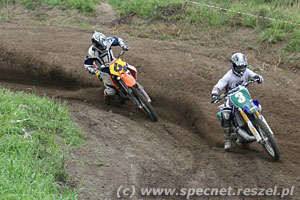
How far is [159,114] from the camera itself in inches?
377

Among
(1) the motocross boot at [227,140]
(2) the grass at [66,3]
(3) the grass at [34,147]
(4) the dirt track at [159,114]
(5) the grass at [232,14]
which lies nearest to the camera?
(3) the grass at [34,147]

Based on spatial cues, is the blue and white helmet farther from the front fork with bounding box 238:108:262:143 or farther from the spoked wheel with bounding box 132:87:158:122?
the spoked wheel with bounding box 132:87:158:122

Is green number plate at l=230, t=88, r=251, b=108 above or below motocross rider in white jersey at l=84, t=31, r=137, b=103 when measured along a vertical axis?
above

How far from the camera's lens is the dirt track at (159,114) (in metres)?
6.45

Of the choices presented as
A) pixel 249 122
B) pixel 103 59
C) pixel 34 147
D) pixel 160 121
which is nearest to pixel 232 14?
pixel 103 59

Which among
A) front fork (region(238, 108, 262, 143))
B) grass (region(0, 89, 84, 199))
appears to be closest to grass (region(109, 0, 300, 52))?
front fork (region(238, 108, 262, 143))

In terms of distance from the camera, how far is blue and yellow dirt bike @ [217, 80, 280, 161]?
6.90 meters

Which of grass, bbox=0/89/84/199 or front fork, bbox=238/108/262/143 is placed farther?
front fork, bbox=238/108/262/143

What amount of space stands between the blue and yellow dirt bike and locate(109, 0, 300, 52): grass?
18.3 ft

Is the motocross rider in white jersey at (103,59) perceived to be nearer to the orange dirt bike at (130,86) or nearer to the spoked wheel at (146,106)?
the orange dirt bike at (130,86)

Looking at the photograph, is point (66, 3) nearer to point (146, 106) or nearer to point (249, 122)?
point (146, 106)

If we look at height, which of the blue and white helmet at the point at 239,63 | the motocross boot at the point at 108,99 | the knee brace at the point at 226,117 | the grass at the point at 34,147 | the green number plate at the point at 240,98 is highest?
the blue and white helmet at the point at 239,63

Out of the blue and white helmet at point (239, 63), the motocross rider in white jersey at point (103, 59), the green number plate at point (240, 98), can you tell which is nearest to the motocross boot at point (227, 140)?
the green number plate at point (240, 98)

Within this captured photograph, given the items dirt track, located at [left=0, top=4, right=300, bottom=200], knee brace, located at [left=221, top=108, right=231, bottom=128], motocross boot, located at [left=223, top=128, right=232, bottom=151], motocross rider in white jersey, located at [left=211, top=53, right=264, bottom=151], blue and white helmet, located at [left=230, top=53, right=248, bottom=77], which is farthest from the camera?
motocross boot, located at [left=223, top=128, right=232, bottom=151]
